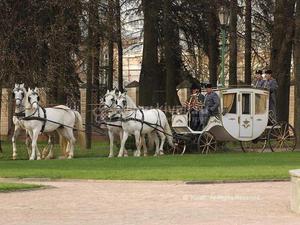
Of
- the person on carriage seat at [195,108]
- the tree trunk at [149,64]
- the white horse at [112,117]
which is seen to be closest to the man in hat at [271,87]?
the person on carriage seat at [195,108]

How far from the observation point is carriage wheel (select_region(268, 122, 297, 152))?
26.6m

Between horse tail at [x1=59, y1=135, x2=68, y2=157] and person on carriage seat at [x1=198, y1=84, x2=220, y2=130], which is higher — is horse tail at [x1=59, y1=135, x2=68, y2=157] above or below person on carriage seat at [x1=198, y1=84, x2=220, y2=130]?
below

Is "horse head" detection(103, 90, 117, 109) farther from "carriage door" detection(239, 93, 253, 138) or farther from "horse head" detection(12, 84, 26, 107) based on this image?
"carriage door" detection(239, 93, 253, 138)

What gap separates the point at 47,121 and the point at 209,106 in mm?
5912

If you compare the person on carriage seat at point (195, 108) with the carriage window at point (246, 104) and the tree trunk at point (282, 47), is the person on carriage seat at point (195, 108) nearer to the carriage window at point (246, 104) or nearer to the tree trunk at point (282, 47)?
the carriage window at point (246, 104)

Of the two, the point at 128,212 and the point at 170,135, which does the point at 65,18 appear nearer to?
the point at 170,135

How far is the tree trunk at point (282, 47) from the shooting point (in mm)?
30125

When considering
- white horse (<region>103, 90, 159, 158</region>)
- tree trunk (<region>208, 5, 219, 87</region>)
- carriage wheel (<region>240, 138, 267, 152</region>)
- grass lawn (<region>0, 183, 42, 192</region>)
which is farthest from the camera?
tree trunk (<region>208, 5, 219, 87</region>)

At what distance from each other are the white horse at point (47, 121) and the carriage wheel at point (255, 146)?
263 inches

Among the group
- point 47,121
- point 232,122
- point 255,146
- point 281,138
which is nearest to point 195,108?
point 232,122

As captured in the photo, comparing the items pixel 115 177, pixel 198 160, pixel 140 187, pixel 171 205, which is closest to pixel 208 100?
pixel 198 160

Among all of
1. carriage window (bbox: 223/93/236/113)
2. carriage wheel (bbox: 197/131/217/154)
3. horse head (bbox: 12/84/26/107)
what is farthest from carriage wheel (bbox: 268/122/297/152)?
horse head (bbox: 12/84/26/107)

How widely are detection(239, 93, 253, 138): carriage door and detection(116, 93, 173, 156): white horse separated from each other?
108 inches

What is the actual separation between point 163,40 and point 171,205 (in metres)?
23.4
